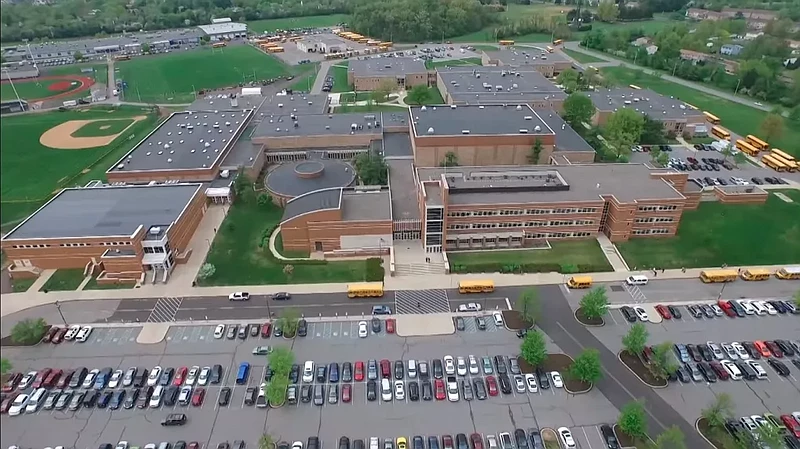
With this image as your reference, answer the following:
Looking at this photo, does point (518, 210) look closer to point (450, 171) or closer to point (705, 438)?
point (450, 171)

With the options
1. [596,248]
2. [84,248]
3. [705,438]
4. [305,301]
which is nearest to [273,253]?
[305,301]

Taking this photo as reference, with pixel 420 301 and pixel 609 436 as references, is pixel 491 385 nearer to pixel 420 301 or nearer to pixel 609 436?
pixel 609 436

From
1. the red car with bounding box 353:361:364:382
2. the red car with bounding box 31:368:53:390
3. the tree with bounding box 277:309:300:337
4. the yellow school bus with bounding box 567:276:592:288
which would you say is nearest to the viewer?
the red car with bounding box 31:368:53:390

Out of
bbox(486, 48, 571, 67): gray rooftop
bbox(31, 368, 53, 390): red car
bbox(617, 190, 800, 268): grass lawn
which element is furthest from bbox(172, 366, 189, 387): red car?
bbox(486, 48, 571, 67): gray rooftop

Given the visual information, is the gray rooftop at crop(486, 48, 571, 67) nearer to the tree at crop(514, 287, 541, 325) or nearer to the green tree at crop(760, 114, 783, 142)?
the green tree at crop(760, 114, 783, 142)

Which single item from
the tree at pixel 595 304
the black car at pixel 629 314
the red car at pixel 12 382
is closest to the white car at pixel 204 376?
the red car at pixel 12 382

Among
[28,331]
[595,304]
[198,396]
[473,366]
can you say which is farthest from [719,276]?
[28,331]

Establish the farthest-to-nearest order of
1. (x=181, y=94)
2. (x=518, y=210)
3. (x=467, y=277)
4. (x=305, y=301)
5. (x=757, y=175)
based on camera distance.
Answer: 1. (x=181, y=94)
2. (x=757, y=175)
3. (x=518, y=210)
4. (x=467, y=277)
5. (x=305, y=301)
